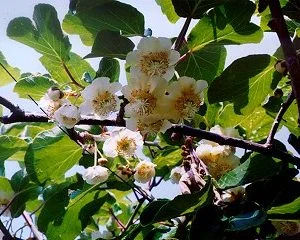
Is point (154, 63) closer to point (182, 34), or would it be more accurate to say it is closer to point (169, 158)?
point (182, 34)

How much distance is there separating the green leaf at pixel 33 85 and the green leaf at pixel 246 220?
580 millimetres

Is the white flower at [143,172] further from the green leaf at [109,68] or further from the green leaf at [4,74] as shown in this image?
the green leaf at [4,74]

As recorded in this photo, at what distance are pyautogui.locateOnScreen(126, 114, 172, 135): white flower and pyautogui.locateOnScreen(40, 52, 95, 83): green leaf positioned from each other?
0.35m

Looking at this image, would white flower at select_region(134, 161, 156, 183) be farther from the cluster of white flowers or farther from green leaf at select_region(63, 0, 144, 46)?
green leaf at select_region(63, 0, 144, 46)

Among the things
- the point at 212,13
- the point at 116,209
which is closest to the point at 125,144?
the point at 212,13

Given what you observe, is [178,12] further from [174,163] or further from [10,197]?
[10,197]

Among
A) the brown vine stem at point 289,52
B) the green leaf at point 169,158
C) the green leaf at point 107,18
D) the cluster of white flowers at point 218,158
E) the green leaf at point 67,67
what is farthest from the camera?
the green leaf at point 169,158

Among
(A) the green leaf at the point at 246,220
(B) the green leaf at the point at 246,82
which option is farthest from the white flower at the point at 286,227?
(B) the green leaf at the point at 246,82

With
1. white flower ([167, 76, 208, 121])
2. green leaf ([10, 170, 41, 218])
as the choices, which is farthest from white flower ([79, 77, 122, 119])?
green leaf ([10, 170, 41, 218])

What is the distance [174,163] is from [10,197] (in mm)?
461

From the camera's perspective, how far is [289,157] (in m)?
1.01

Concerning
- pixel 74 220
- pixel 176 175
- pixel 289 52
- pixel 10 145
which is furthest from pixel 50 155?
pixel 289 52

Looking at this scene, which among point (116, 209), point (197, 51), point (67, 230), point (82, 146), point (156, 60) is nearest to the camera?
point (156, 60)

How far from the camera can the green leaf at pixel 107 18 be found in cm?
107
